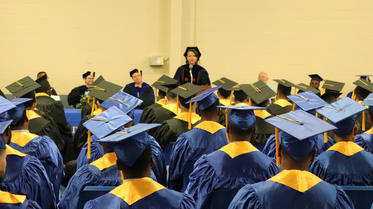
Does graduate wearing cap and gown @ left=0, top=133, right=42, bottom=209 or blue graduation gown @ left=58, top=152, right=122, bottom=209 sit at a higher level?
graduate wearing cap and gown @ left=0, top=133, right=42, bottom=209

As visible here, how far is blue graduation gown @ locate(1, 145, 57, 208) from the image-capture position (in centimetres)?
330

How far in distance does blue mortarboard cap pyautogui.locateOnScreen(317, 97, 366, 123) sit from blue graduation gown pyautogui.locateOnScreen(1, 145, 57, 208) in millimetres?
2209

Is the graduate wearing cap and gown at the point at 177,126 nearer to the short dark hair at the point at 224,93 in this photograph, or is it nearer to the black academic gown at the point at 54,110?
the black academic gown at the point at 54,110

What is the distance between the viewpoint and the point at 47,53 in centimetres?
1181

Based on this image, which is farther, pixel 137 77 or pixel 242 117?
pixel 137 77

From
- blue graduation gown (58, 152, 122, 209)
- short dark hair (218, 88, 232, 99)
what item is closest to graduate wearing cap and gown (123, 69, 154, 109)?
short dark hair (218, 88, 232, 99)

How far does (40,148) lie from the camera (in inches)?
161

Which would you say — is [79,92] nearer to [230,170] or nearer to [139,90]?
[139,90]

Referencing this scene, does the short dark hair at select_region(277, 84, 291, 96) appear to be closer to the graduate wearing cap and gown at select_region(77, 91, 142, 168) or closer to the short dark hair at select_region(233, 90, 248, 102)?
the short dark hair at select_region(233, 90, 248, 102)

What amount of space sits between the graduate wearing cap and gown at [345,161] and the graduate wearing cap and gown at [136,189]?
145cm

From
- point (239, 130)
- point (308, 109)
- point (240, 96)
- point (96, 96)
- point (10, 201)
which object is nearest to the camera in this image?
point (10, 201)

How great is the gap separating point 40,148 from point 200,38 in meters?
8.37

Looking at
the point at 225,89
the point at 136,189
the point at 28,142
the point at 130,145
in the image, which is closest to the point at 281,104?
the point at 225,89

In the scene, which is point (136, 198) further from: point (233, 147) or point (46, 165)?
point (46, 165)
